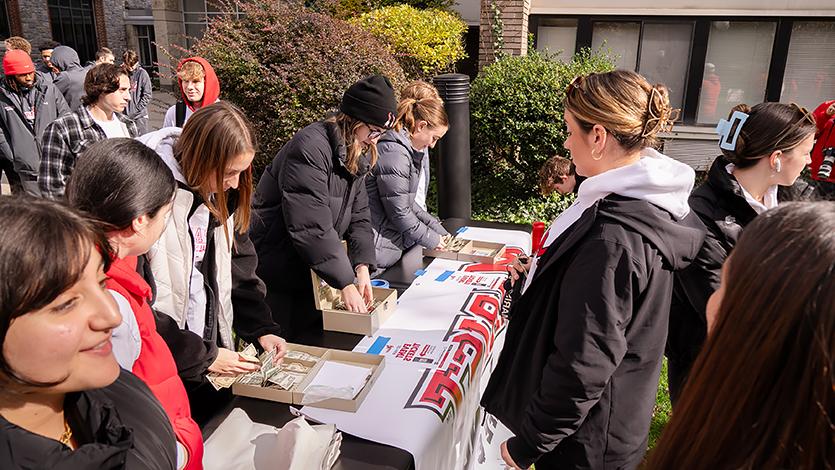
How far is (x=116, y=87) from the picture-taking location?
4301mm

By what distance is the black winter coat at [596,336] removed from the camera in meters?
1.56

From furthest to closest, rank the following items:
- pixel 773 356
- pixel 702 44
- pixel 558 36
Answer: pixel 558 36 < pixel 702 44 < pixel 773 356

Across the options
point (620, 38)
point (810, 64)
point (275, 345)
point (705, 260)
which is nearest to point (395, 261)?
point (275, 345)

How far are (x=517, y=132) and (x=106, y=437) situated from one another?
6341 millimetres

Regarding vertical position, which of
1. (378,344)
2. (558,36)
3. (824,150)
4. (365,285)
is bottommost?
(378,344)

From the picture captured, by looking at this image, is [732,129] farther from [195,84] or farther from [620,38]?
[620,38]

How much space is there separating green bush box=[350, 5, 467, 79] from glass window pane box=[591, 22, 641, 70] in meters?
2.28

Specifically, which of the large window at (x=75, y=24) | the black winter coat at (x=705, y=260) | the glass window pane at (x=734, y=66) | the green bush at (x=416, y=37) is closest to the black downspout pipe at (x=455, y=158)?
the green bush at (x=416, y=37)

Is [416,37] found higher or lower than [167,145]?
higher

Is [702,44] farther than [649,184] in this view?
Yes

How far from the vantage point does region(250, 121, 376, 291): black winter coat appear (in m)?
2.56

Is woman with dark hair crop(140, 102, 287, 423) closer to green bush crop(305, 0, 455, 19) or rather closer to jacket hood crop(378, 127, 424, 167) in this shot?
jacket hood crop(378, 127, 424, 167)

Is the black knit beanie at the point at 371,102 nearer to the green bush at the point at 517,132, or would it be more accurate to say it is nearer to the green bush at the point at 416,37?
the green bush at the point at 517,132

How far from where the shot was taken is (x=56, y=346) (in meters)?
0.96
